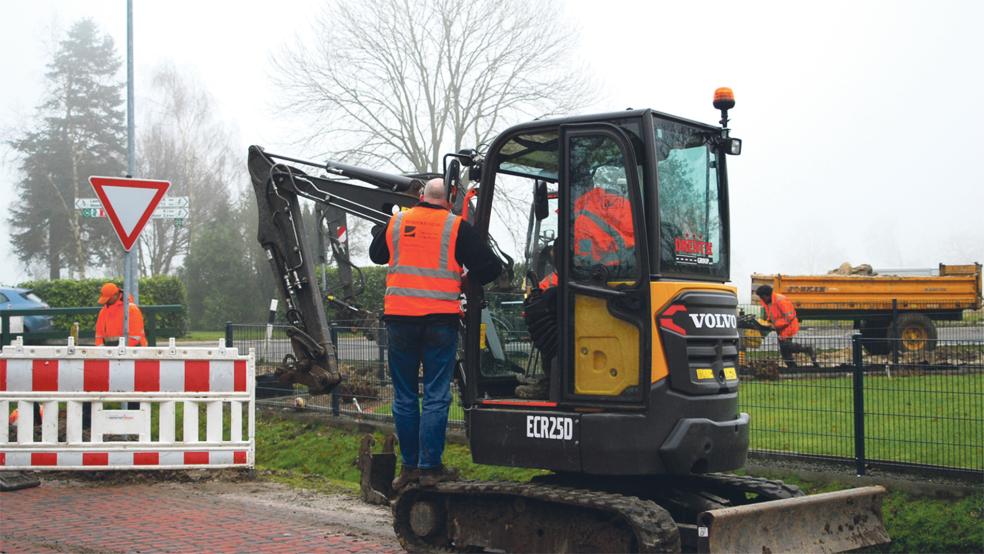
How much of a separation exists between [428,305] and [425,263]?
27cm

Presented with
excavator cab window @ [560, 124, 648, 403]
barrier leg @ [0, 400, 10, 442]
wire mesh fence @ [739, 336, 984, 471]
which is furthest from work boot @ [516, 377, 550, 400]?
barrier leg @ [0, 400, 10, 442]

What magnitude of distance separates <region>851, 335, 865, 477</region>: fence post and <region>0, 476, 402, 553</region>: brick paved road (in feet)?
13.9

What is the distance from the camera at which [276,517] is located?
8.05 m

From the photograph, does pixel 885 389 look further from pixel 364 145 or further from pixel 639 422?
pixel 364 145

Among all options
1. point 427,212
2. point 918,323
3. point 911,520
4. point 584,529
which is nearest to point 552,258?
point 427,212

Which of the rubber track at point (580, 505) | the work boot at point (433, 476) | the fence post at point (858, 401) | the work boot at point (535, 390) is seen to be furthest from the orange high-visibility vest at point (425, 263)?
the fence post at point (858, 401)

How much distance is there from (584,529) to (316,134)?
33.3 m

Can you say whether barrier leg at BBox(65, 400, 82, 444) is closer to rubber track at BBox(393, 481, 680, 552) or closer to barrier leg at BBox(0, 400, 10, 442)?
barrier leg at BBox(0, 400, 10, 442)

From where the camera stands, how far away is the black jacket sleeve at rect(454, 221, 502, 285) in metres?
6.51

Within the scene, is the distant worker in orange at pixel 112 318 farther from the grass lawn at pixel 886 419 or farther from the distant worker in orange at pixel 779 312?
the distant worker in orange at pixel 779 312

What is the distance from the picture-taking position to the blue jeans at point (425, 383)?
6680 mm

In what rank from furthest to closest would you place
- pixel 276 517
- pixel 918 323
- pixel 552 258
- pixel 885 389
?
1. pixel 918 323
2. pixel 885 389
3. pixel 276 517
4. pixel 552 258

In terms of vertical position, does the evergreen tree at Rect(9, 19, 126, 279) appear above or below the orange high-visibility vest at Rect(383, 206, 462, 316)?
above

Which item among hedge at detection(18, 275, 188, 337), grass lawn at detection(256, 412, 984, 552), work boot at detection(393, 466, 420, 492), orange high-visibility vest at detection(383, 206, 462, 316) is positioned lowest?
grass lawn at detection(256, 412, 984, 552)
